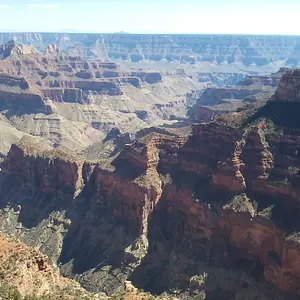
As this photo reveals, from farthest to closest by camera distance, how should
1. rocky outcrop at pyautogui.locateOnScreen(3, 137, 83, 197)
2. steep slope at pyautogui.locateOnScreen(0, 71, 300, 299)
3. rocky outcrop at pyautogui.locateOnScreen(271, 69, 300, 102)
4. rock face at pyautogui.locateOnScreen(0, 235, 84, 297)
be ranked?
1. rocky outcrop at pyautogui.locateOnScreen(3, 137, 83, 197)
2. rocky outcrop at pyautogui.locateOnScreen(271, 69, 300, 102)
3. steep slope at pyautogui.locateOnScreen(0, 71, 300, 299)
4. rock face at pyautogui.locateOnScreen(0, 235, 84, 297)

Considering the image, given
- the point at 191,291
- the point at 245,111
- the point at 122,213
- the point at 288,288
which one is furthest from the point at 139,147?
the point at 288,288

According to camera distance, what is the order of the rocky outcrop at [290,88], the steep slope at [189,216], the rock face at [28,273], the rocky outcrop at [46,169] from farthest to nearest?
the rocky outcrop at [46,169] → the rocky outcrop at [290,88] → the steep slope at [189,216] → the rock face at [28,273]

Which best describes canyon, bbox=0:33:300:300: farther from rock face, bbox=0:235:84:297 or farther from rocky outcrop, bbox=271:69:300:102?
rock face, bbox=0:235:84:297

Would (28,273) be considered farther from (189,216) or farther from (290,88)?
(290,88)

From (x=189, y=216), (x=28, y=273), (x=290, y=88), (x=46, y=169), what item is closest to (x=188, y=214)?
(x=189, y=216)

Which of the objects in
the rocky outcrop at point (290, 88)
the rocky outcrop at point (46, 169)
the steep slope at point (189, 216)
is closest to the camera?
the steep slope at point (189, 216)

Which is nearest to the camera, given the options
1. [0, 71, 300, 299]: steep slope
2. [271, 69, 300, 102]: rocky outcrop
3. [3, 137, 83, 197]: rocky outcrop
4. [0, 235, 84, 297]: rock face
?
[0, 235, 84, 297]: rock face

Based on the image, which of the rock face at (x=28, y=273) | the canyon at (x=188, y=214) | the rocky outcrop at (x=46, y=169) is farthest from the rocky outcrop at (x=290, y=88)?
the rock face at (x=28, y=273)

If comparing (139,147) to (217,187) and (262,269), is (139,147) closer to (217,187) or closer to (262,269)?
(217,187)

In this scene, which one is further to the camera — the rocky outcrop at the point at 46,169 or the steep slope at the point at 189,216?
the rocky outcrop at the point at 46,169

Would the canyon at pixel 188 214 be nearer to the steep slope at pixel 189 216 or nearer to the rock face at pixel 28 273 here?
the steep slope at pixel 189 216

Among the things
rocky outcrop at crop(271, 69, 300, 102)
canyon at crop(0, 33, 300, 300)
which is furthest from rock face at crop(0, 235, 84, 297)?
rocky outcrop at crop(271, 69, 300, 102)

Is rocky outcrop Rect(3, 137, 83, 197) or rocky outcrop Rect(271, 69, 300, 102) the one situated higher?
rocky outcrop Rect(271, 69, 300, 102)
